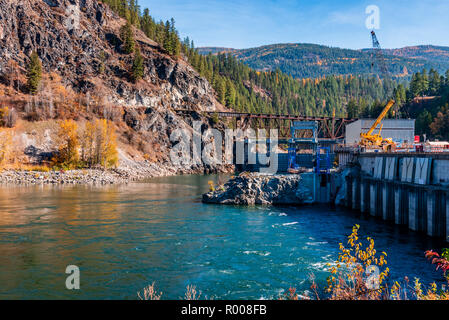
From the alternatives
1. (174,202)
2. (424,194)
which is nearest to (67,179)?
(174,202)

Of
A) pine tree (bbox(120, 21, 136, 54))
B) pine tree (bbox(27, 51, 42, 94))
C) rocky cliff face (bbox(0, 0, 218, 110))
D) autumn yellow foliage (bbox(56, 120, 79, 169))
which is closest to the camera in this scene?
autumn yellow foliage (bbox(56, 120, 79, 169))

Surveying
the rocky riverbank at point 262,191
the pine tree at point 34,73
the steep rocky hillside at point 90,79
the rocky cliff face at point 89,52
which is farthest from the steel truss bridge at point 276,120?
the rocky riverbank at point 262,191

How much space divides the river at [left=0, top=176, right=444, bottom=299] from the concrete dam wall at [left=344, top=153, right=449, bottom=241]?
5.04 feet

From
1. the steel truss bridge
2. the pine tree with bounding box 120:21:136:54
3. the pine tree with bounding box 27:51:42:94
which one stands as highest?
the pine tree with bounding box 120:21:136:54

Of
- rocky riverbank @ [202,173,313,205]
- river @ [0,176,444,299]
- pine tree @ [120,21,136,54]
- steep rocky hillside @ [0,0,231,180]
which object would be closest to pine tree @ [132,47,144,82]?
steep rocky hillside @ [0,0,231,180]

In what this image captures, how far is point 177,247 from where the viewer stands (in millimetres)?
28984

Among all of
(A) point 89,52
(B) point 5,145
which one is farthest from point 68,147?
(A) point 89,52

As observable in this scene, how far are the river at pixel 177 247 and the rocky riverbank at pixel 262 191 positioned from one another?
112 inches

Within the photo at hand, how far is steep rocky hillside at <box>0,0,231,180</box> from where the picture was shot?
346 feet

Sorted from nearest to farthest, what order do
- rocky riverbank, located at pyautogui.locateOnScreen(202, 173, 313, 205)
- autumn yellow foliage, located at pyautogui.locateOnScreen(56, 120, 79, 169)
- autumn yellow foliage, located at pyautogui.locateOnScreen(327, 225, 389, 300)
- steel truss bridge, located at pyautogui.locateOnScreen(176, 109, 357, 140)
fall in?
1. autumn yellow foliage, located at pyautogui.locateOnScreen(327, 225, 389, 300)
2. rocky riverbank, located at pyautogui.locateOnScreen(202, 173, 313, 205)
3. autumn yellow foliage, located at pyautogui.locateOnScreen(56, 120, 79, 169)
4. steel truss bridge, located at pyautogui.locateOnScreen(176, 109, 357, 140)

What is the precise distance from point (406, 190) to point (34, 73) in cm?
10651

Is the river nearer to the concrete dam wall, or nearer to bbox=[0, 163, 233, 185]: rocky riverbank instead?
the concrete dam wall

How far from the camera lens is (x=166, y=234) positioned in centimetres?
3316

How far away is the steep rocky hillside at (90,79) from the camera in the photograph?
106 meters
